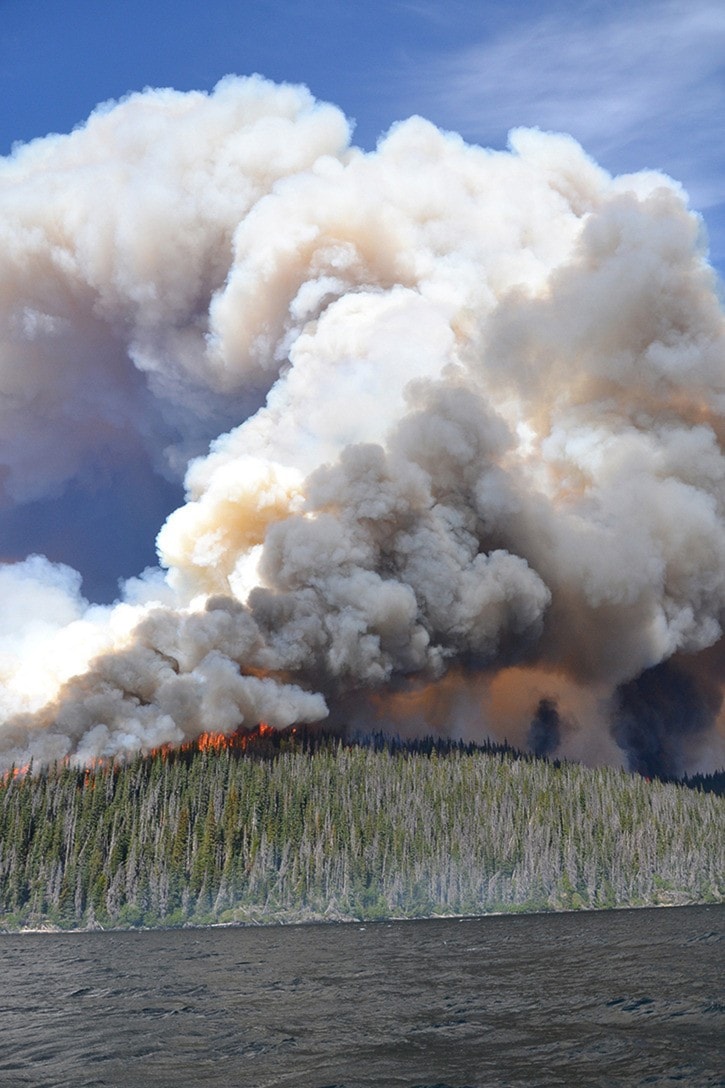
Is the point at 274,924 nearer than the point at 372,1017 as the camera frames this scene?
No

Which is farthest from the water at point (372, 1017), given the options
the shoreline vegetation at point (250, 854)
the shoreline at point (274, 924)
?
the shoreline vegetation at point (250, 854)

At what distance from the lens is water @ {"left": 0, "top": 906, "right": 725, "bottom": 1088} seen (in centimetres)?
3544

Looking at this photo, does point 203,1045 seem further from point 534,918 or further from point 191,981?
point 534,918

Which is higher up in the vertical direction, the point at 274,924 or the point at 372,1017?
the point at 372,1017

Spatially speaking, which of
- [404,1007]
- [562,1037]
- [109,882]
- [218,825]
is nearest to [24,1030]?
[404,1007]

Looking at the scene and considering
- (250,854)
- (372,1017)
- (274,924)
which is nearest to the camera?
(372,1017)

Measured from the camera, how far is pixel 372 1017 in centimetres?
4928

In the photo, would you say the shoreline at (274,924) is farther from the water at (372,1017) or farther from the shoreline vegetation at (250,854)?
the water at (372,1017)

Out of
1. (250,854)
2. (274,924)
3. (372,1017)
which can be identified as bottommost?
(274,924)

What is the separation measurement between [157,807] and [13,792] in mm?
25512

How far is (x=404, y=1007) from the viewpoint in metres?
52.7

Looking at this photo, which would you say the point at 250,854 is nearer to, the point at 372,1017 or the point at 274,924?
the point at 274,924

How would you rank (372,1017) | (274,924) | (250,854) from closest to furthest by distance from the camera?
(372,1017), (274,924), (250,854)

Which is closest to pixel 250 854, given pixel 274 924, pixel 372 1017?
pixel 274 924
